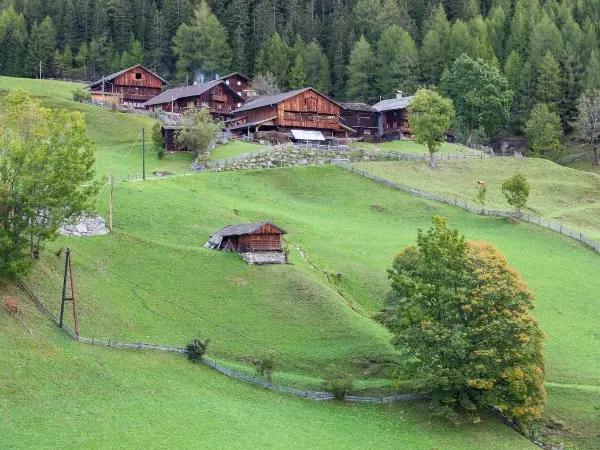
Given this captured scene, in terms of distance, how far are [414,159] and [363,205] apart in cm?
1823

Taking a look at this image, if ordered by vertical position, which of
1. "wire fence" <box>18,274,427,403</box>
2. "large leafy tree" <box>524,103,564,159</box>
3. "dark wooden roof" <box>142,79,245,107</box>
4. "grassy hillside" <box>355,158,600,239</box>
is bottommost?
"wire fence" <box>18,274,427,403</box>

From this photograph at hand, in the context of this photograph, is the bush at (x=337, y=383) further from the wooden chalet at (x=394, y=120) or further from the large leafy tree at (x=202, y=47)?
the large leafy tree at (x=202, y=47)

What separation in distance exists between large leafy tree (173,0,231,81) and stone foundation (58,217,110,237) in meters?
83.9

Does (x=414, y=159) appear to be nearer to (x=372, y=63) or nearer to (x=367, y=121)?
(x=367, y=121)

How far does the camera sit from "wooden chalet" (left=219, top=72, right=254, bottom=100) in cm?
12812

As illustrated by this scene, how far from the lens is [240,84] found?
130 meters

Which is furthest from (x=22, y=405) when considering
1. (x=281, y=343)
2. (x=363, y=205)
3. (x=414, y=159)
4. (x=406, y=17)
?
(x=406, y=17)

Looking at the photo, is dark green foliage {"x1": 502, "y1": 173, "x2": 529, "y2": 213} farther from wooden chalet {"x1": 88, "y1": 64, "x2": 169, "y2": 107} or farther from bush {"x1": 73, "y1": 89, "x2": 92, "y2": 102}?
wooden chalet {"x1": 88, "y1": 64, "x2": 169, "y2": 107}

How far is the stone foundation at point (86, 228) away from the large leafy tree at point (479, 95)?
62796 millimetres

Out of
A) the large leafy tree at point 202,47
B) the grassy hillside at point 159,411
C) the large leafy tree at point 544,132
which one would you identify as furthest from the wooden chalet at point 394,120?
the grassy hillside at point 159,411

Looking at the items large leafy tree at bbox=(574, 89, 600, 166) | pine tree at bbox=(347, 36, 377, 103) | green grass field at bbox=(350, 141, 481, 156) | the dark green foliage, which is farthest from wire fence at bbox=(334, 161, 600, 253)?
pine tree at bbox=(347, 36, 377, 103)

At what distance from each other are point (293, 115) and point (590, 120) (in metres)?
37.0

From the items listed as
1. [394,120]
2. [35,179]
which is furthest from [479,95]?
[35,179]

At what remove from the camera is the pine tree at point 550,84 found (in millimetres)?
121438
